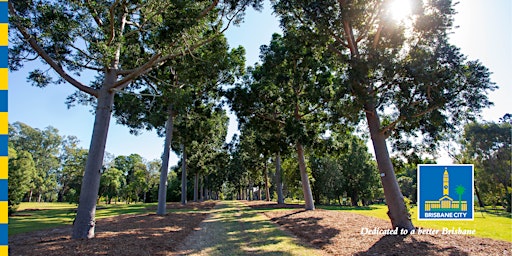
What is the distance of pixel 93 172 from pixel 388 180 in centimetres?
1019

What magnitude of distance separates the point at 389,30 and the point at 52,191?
82.1 metres

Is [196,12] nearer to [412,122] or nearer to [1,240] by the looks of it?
[1,240]

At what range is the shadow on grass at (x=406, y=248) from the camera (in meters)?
6.31

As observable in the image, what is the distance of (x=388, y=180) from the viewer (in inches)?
365

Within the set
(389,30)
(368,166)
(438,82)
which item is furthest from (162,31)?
(368,166)

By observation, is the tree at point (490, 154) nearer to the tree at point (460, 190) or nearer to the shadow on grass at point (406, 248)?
the tree at point (460, 190)

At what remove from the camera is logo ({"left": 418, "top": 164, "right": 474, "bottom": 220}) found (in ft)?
28.7

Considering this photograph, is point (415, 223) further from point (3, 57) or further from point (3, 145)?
point (3, 57)

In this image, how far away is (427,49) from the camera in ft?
31.9

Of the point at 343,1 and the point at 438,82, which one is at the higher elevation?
the point at 343,1

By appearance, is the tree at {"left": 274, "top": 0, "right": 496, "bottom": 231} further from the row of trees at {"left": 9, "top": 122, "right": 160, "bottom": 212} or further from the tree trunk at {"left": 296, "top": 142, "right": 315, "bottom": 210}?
the row of trees at {"left": 9, "top": 122, "right": 160, "bottom": 212}

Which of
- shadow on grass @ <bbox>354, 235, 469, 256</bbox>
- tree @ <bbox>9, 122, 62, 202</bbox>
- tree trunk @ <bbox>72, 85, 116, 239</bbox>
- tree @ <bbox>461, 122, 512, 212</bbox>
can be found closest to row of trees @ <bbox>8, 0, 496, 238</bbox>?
tree trunk @ <bbox>72, 85, 116, 239</bbox>

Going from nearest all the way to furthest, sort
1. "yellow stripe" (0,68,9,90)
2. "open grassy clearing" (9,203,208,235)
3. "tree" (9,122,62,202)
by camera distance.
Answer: "yellow stripe" (0,68,9,90) < "open grassy clearing" (9,203,208,235) < "tree" (9,122,62,202)

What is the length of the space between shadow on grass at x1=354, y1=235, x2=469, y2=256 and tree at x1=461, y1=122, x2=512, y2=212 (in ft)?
101
